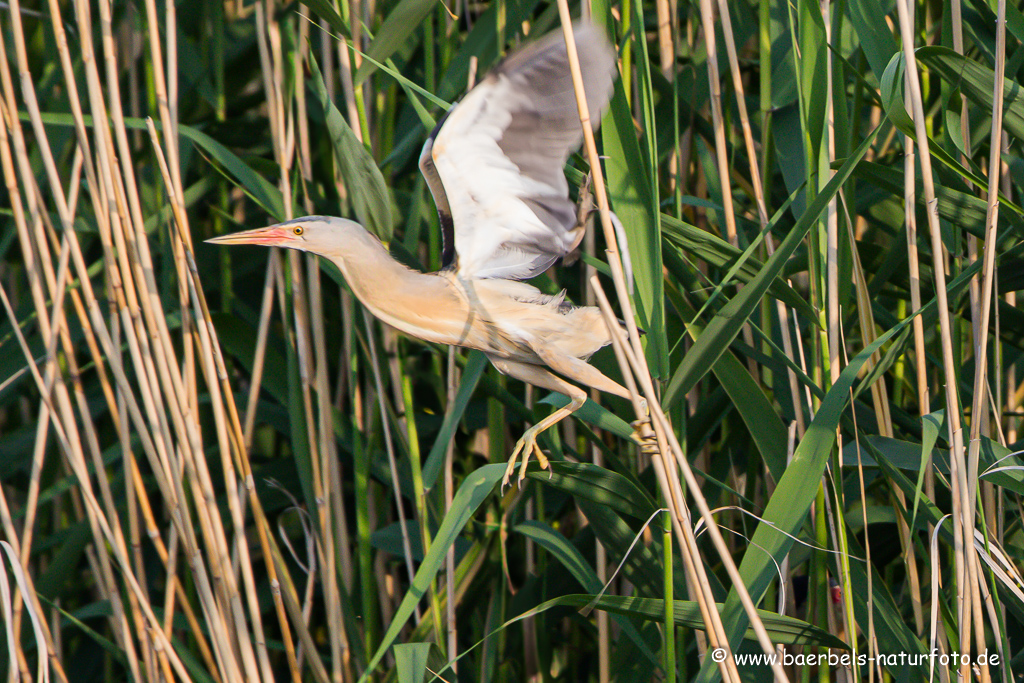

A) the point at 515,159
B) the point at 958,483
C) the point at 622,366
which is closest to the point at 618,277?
the point at 622,366

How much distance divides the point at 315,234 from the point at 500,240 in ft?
0.66

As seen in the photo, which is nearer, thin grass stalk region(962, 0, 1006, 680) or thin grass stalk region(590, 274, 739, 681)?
thin grass stalk region(590, 274, 739, 681)

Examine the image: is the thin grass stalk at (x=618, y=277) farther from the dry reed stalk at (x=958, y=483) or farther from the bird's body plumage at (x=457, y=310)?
the dry reed stalk at (x=958, y=483)

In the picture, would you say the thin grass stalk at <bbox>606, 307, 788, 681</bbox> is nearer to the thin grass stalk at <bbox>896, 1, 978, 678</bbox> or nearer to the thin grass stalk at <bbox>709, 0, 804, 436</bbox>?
the thin grass stalk at <bbox>896, 1, 978, 678</bbox>

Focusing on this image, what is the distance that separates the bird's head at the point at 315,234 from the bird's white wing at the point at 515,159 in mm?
106

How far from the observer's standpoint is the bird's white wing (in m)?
0.86

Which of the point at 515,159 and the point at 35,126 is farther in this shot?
the point at 35,126

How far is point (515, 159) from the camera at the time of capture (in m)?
0.92

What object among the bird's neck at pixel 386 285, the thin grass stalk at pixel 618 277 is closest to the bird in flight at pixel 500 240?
the bird's neck at pixel 386 285

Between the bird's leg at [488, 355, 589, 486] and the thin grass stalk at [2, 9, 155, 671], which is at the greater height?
the thin grass stalk at [2, 9, 155, 671]

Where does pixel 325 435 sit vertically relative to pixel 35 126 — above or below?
below

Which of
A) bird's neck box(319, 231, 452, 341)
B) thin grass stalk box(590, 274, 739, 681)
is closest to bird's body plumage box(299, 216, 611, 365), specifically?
bird's neck box(319, 231, 452, 341)

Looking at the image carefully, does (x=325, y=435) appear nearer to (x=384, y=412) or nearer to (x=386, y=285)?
(x=384, y=412)

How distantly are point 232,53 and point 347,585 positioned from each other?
3.62ft
